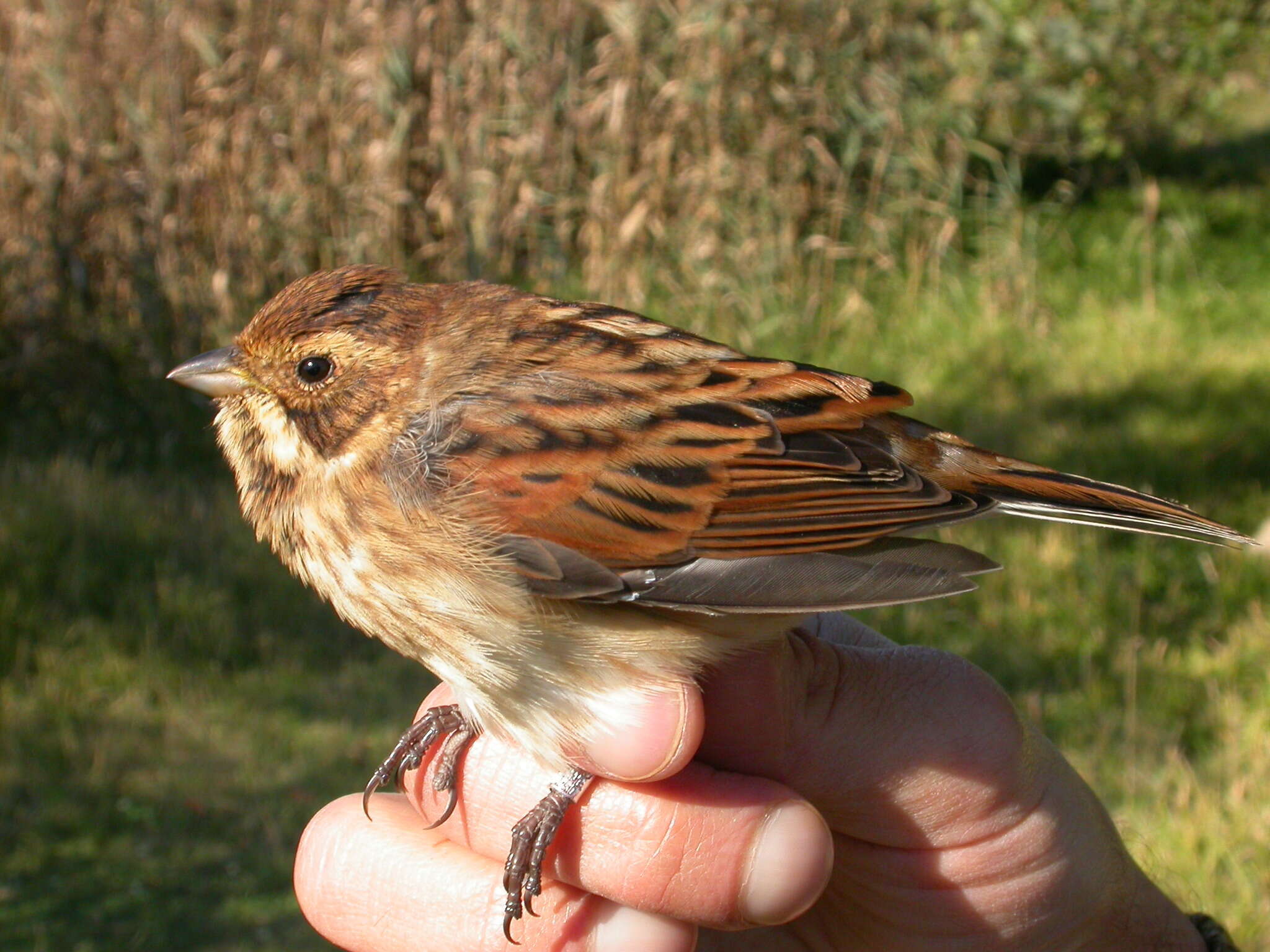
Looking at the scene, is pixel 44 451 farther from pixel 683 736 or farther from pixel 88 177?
pixel 683 736

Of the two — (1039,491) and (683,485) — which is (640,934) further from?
(1039,491)

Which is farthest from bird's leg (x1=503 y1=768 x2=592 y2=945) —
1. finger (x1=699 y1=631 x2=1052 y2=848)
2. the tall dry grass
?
the tall dry grass

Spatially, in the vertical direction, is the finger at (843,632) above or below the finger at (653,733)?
below

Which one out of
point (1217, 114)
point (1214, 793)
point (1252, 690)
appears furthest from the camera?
point (1217, 114)

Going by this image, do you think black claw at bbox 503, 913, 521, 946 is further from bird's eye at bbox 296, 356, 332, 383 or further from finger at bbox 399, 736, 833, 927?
bird's eye at bbox 296, 356, 332, 383

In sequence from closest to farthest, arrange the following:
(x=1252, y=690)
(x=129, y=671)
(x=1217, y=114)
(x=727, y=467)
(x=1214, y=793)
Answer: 1. (x=727, y=467)
2. (x=1214, y=793)
3. (x=1252, y=690)
4. (x=129, y=671)
5. (x=1217, y=114)

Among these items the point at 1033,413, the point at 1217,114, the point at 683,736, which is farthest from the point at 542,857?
the point at 1217,114

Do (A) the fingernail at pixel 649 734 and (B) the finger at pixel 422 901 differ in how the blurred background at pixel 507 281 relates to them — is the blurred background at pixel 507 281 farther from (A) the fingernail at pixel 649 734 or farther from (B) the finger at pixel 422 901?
(A) the fingernail at pixel 649 734

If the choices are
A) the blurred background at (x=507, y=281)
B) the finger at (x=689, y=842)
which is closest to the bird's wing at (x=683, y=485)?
the finger at (x=689, y=842)

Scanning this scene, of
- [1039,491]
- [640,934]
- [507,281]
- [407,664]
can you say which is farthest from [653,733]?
[507,281]
